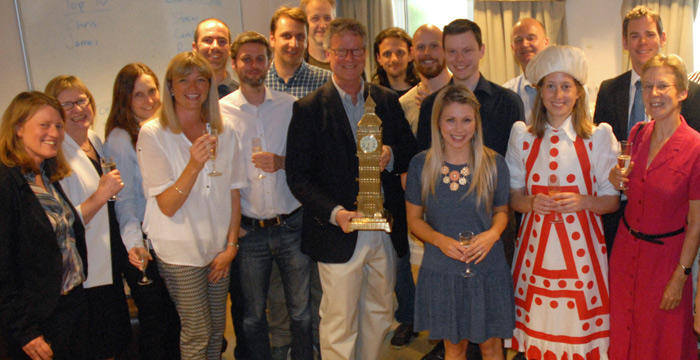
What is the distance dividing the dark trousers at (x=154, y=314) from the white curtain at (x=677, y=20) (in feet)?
15.3

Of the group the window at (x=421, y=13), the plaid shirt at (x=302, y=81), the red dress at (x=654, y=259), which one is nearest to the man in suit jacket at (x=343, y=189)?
the plaid shirt at (x=302, y=81)

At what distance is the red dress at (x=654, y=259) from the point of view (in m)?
2.68

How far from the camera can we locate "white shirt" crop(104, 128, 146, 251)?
10.1 feet

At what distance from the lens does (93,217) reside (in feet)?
9.82

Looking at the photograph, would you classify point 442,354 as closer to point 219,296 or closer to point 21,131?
point 219,296

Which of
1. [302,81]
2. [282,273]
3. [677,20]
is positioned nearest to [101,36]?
[302,81]

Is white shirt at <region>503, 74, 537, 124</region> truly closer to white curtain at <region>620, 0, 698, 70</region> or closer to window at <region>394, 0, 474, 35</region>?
white curtain at <region>620, 0, 698, 70</region>

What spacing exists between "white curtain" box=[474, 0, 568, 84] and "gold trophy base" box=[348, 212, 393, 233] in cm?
384

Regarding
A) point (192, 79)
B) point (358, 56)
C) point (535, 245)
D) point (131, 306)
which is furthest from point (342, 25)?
point (131, 306)

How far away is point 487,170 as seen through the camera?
2896 mm

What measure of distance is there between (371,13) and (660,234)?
A: 489 cm

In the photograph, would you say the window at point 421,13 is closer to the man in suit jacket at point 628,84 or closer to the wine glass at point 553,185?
the man in suit jacket at point 628,84

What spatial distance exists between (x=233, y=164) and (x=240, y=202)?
25cm

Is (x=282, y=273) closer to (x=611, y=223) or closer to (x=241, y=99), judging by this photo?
(x=241, y=99)
